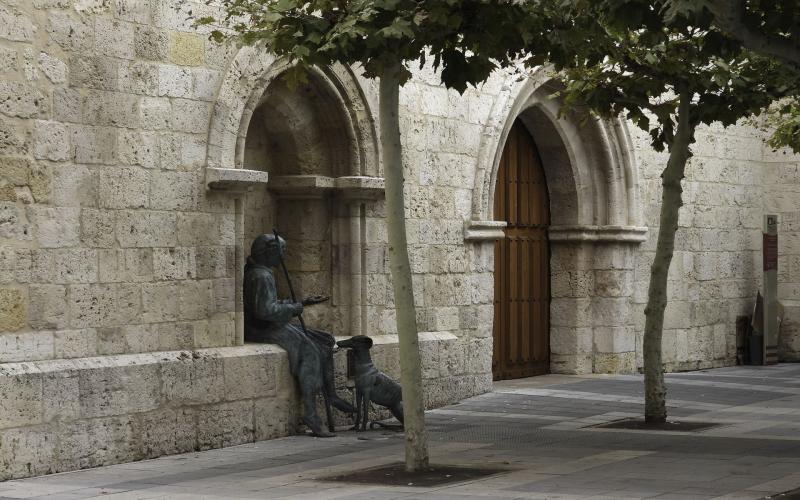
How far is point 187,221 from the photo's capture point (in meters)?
11.8

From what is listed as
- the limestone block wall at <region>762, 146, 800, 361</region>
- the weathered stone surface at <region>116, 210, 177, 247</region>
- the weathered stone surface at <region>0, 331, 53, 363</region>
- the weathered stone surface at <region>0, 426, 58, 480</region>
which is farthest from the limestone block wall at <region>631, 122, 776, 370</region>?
the weathered stone surface at <region>0, 426, 58, 480</region>

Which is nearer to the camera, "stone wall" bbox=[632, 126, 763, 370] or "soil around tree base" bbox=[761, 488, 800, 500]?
"soil around tree base" bbox=[761, 488, 800, 500]

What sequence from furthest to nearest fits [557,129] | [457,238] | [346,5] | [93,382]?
1. [557,129]
2. [457,238]
3. [93,382]
4. [346,5]

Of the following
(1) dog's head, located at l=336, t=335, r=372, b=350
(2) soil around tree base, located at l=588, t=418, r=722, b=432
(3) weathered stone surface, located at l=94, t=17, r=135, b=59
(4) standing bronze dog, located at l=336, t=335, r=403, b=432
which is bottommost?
(2) soil around tree base, located at l=588, t=418, r=722, b=432

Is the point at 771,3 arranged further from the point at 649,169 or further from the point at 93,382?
the point at 649,169

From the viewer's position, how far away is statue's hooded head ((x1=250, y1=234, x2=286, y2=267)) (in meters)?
12.7

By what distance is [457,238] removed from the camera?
1509 centimetres

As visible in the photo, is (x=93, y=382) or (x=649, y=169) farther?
(x=649, y=169)

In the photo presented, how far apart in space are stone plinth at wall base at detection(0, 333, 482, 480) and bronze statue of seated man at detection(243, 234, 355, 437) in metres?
0.15

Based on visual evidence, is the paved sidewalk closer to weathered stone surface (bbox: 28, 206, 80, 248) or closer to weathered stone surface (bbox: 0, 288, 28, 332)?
weathered stone surface (bbox: 0, 288, 28, 332)

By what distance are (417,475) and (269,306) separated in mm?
3068

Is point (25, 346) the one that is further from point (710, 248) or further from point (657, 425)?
point (710, 248)

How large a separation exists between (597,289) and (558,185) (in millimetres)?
1288

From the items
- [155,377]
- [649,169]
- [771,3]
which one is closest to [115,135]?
[155,377]
